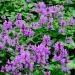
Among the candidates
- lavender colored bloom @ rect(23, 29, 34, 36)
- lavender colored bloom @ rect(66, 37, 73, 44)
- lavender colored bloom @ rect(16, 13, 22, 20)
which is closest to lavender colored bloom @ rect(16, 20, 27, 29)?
lavender colored bloom @ rect(23, 29, 34, 36)

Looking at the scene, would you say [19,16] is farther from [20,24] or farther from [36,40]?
[36,40]

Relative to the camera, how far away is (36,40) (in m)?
5.10

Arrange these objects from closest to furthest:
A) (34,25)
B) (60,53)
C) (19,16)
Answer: (60,53)
(34,25)
(19,16)

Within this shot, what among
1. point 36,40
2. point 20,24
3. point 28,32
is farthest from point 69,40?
point 20,24

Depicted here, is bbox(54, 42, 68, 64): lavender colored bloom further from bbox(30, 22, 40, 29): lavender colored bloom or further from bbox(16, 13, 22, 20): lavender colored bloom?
bbox(16, 13, 22, 20): lavender colored bloom

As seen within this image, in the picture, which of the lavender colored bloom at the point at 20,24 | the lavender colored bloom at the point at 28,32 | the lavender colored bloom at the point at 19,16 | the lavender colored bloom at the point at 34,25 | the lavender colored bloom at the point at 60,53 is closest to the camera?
the lavender colored bloom at the point at 60,53

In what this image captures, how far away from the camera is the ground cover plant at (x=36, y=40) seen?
428cm

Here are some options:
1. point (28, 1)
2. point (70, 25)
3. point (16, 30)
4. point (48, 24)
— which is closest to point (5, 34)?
point (16, 30)

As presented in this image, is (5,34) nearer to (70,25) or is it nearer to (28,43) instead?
(28,43)

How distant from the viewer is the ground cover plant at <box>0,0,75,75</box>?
14.0ft

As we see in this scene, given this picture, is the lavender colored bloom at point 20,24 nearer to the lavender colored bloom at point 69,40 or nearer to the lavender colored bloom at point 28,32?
the lavender colored bloom at point 28,32

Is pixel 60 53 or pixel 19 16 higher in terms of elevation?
pixel 19 16

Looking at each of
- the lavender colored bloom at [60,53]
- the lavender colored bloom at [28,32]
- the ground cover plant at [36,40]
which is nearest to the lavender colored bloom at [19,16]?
the ground cover plant at [36,40]

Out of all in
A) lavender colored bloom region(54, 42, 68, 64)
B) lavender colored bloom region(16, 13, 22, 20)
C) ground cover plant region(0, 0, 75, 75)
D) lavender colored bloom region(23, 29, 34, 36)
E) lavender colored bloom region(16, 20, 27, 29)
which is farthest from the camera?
lavender colored bloom region(16, 13, 22, 20)
